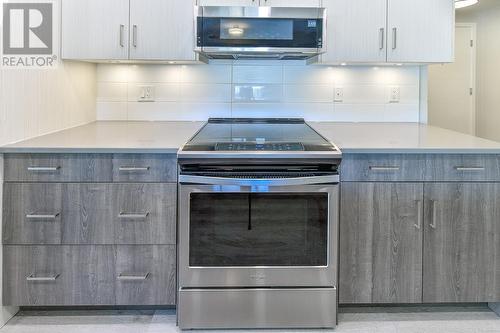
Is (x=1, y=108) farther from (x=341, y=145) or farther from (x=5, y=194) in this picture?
(x=341, y=145)

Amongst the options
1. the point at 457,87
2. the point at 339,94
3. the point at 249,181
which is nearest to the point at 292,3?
the point at 339,94

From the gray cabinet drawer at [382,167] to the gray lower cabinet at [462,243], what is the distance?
107 millimetres

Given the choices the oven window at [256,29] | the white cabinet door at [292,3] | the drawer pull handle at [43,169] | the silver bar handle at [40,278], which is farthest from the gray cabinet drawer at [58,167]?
the white cabinet door at [292,3]

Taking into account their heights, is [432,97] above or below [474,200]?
above

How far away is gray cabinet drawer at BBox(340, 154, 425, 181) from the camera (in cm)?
248

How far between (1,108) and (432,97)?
4432 mm

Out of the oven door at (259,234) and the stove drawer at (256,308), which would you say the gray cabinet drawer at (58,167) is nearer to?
the oven door at (259,234)

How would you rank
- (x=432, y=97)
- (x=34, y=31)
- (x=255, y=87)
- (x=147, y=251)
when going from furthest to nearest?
(x=432, y=97)
(x=255, y=87)
(x=34, y=31)
(x=147, y=251)

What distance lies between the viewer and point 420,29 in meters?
3.15

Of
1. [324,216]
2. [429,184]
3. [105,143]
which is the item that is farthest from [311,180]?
[105,143]

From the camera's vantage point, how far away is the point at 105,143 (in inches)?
98.6

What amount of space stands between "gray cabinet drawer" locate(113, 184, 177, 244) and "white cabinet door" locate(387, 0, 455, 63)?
158cm

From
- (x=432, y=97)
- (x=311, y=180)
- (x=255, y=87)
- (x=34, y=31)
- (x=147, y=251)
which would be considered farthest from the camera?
(x=432, y=97)

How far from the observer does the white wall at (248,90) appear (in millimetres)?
3488
